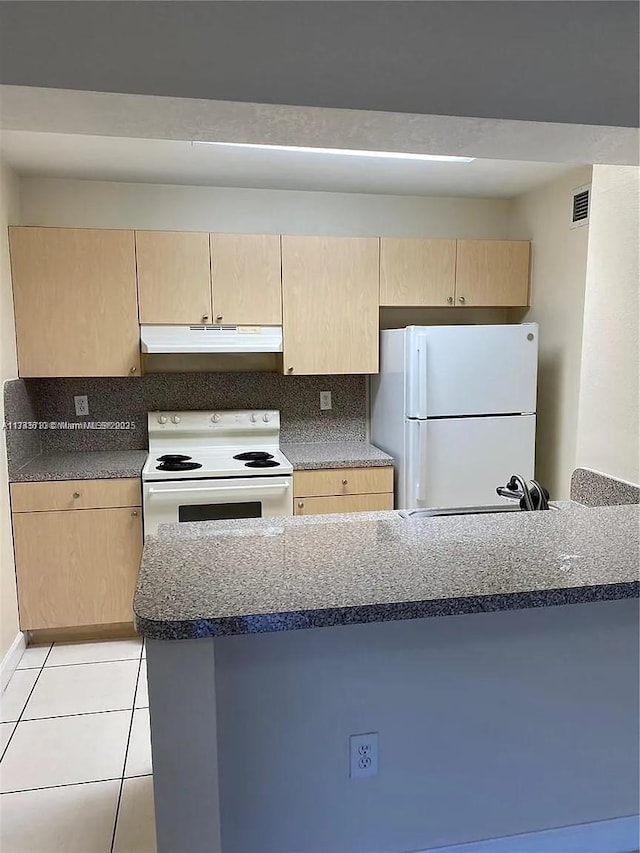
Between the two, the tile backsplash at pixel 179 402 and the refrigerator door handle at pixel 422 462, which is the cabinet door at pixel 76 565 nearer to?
the tile backsplash at pixel 179 402

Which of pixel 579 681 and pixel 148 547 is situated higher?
pixel 148 547

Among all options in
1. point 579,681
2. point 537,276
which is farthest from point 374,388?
point 579,681

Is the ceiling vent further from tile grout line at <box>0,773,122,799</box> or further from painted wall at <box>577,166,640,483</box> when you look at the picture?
tile grout line at <box>0,773,122,799</box>

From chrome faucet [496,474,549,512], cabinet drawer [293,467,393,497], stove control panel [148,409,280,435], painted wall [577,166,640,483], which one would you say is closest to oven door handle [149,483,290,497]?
cabinet drawer [293,467,393,497]

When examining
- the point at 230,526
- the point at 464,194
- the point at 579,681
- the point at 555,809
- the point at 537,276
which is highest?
the point at 464,194

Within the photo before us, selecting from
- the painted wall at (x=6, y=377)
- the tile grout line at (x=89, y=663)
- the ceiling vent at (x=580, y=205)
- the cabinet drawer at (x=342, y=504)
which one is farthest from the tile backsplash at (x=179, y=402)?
the ceiling vent at (x=580, y=205)

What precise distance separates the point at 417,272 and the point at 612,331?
1.50m

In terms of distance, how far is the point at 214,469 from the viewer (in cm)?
304

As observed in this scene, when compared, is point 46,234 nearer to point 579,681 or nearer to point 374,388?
point 374,388

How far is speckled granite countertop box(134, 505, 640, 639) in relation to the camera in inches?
44.9

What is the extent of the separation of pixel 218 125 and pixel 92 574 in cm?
238

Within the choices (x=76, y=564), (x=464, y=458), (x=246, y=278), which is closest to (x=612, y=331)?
(x=464, y=458)

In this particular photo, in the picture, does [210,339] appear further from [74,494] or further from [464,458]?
[464,458]

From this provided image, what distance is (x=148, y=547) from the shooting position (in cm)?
150
